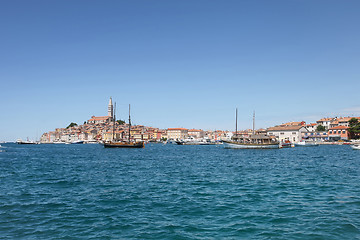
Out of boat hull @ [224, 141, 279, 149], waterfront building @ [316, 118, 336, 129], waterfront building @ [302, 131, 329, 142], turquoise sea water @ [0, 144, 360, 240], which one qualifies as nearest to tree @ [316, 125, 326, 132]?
waterfront building @ [316, 118, 336, 129]

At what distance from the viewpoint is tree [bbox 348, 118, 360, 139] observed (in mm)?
121556

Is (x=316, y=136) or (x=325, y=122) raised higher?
(x=325, y=122)

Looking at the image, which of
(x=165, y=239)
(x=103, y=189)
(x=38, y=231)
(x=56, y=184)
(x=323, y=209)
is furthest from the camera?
(x=56, y=184)

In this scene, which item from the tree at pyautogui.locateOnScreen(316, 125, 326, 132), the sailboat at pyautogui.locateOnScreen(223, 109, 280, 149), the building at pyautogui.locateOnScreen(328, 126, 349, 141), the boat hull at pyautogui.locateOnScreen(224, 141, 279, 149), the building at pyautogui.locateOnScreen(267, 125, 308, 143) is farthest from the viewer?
the tree at pyautogui.locateOnScreen(316, 125, 326, 132)

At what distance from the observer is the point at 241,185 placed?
19781 mm

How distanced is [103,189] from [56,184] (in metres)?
4.58

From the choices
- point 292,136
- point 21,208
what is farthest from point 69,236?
point 292,136

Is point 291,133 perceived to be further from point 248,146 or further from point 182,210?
point 182,210

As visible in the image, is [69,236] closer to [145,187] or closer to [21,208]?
[21,208]

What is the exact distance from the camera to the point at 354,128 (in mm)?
122438

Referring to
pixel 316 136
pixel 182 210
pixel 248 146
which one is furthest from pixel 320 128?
pixel 182 210

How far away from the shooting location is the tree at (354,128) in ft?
399

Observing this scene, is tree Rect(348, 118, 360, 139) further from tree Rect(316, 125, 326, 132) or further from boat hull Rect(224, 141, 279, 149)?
boat hull Rect(224, 141, 279, 149)

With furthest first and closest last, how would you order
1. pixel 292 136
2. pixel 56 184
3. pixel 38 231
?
pixel 292 136 → pixel 56 184 → pixel 38 231
